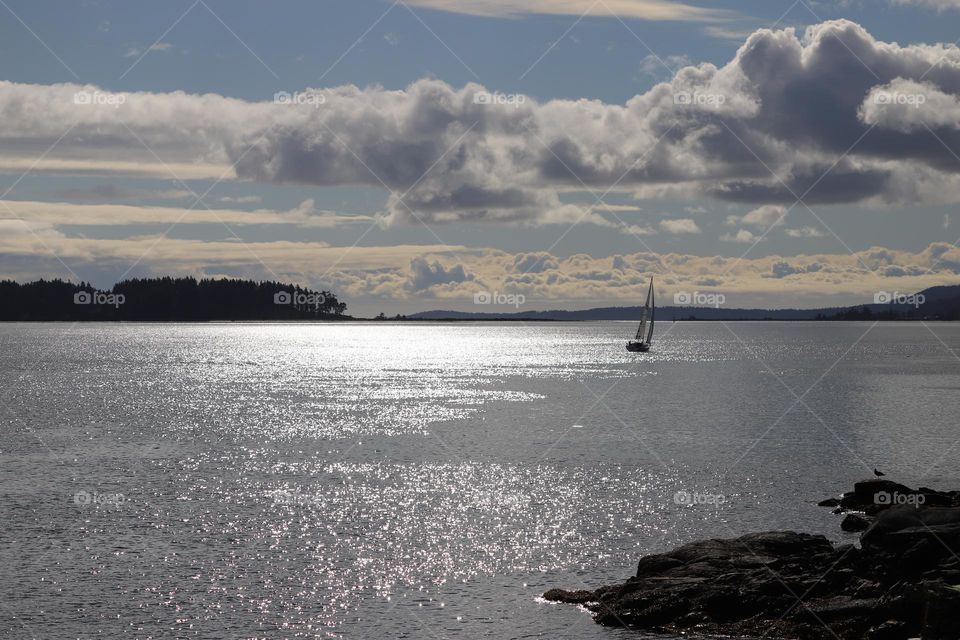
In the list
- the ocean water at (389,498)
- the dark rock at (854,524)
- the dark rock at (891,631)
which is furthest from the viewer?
the dark rock at (854,524)

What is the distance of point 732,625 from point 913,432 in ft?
233

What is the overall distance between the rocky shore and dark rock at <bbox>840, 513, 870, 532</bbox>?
8.64 meters

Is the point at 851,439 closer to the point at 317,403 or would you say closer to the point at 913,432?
the point at 913,432

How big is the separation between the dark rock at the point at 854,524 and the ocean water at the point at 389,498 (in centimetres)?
83

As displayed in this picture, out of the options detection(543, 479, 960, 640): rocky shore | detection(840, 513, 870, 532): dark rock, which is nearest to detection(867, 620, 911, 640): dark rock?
detection(543, 479, 960, 640): rocky shore

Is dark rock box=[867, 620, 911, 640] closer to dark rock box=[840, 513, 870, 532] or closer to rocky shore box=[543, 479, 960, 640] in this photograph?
rocky shore box=[543, 479, 960, 640]

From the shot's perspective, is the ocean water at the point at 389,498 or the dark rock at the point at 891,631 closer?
the dark rock at the point at 891,631

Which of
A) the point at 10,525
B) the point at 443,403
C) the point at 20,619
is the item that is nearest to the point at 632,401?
the point at 443,403

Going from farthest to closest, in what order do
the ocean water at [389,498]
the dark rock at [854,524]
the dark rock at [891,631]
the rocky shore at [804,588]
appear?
the dark rock at [854,524], the ocean water at [389,498], the rocky shore at [804,588], the dark rock at [891,631]

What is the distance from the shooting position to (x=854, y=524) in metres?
51.5

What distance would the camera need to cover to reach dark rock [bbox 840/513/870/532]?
51.2 metres

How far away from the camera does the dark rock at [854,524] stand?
168 ft

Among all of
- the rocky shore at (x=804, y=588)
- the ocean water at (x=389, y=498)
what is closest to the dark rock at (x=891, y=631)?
the rocky shore at (x=804, y=588)

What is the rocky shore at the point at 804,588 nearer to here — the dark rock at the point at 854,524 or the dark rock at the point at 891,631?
the dark rock at the point at 891,631
